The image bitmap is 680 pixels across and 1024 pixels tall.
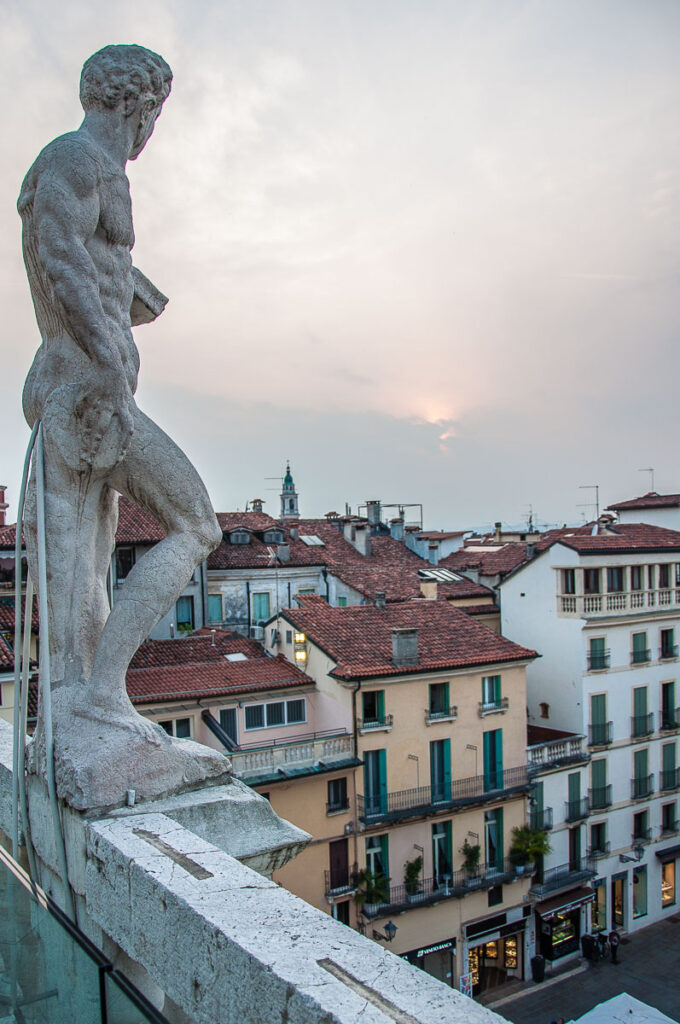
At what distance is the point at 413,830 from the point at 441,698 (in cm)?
387

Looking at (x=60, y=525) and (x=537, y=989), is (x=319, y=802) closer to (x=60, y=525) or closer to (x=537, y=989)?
(x=537, y=989)

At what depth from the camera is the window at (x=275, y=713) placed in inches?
918

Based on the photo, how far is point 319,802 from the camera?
2264 cm

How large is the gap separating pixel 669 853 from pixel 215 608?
20714mm

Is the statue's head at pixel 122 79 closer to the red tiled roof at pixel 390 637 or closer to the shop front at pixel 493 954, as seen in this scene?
the red tiled roof at pixel 390 637

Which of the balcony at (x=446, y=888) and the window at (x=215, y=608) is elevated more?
the window at (x=215, y=608)

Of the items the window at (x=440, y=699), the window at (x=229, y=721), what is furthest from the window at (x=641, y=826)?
the window at (x=229, y=721)

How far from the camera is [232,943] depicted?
2.57 m

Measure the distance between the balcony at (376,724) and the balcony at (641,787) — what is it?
11.7m

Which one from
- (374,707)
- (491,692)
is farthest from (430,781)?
(491,692)

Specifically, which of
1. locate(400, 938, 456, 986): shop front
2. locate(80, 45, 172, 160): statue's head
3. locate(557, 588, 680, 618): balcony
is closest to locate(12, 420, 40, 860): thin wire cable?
locate(80, 45, 172, 160): statue's head

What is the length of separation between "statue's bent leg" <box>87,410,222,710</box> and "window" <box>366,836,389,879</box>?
831 inches

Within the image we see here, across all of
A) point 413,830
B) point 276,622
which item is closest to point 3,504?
point 276,622

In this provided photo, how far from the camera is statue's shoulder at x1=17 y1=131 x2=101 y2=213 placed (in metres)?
4.14
